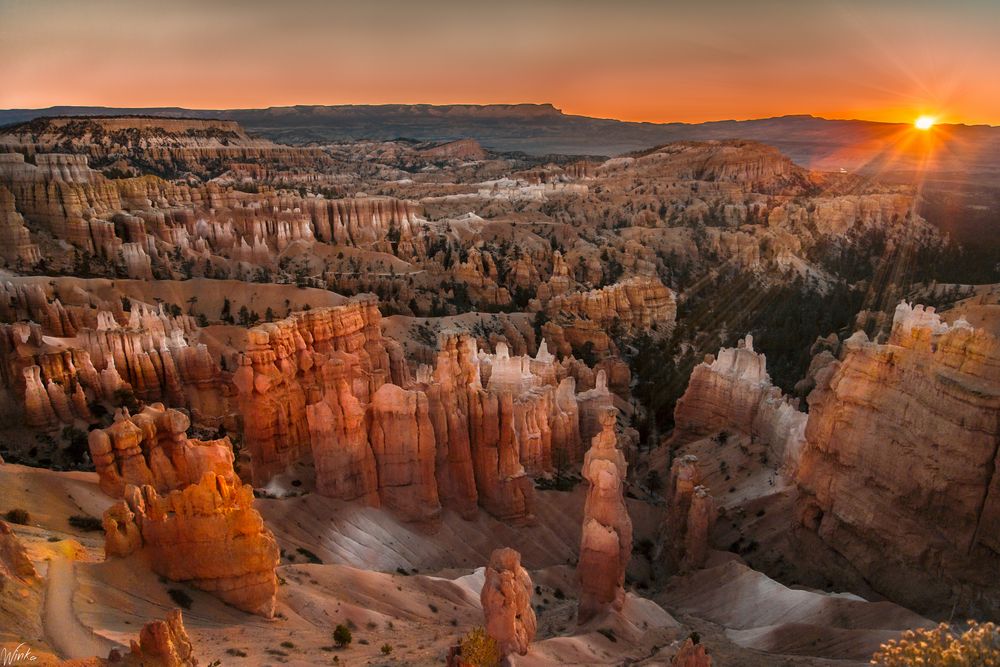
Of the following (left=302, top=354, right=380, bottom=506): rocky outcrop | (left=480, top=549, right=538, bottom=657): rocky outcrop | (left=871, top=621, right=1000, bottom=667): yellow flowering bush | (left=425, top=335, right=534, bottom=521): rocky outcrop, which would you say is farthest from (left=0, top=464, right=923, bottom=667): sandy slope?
(left=871, top=621, right=1000, bottom=667): yellow flowering bush

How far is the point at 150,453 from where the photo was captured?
17.5 meters

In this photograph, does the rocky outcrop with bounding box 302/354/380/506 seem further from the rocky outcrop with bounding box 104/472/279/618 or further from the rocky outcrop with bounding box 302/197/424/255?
the rocky outcrop with bounding box 302/197/424/255

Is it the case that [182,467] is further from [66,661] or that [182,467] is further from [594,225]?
[594,225]

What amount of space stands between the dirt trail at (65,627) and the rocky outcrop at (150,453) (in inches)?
198

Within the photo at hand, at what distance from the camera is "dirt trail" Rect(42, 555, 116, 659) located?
Result: 7.86m

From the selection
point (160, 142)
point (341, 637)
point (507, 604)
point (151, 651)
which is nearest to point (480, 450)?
point (507, 604)

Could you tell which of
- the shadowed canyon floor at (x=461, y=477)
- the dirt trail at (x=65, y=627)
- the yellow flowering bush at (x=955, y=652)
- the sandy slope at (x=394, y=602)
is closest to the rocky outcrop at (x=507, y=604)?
the shadowed canyon floor at (x=461, y=477)

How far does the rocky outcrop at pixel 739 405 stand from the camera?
25422 mm

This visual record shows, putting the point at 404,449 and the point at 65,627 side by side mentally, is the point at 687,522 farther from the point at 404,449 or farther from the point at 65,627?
the point at 65,627

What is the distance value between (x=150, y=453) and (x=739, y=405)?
21.9 m

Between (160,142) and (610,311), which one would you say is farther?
(160,142)

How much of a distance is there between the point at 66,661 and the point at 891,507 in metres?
16.8

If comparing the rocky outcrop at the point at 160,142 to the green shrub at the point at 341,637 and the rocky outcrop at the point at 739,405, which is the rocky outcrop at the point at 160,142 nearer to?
the rocky outcrop at the point at 739,405

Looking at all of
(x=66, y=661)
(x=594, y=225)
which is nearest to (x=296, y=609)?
(x=66, y=661)
